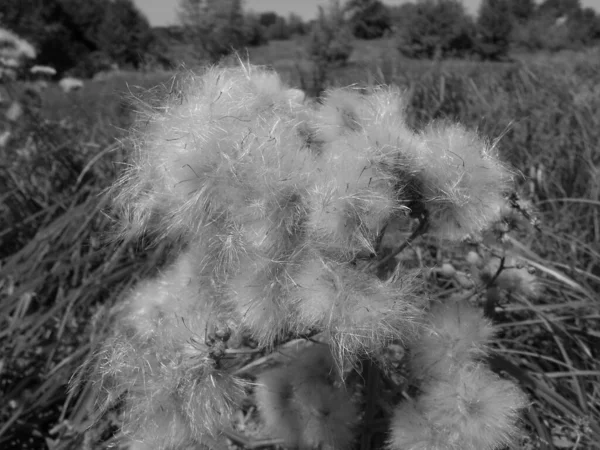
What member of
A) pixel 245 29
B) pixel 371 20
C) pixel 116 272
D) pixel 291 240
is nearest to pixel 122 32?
pixel 245 29

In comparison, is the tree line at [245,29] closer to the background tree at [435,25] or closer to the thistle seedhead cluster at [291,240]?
the background tree at [435,25]

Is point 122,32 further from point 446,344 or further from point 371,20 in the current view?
point 446,344

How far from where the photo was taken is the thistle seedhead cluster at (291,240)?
679 millimetres

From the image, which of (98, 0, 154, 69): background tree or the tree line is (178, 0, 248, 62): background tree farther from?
(98, 0, 154, 69): background tree

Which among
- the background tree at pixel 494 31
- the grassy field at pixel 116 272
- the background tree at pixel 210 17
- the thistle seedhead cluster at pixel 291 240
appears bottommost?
the background tree at pixel 494 31

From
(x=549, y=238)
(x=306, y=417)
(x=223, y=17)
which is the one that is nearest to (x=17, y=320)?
(x=306, y=417)

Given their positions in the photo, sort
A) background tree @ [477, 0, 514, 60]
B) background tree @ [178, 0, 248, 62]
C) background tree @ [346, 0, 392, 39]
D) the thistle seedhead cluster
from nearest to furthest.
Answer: the thistle seedhead cluster < background tree @ [178, 0, 248, 62] < background tree @ [477, 0, 514, 60] < background tree @ [346, 0, 392, 39]

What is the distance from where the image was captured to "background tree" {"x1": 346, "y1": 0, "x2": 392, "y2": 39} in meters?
34.6

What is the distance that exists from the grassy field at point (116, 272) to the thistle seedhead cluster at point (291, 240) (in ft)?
0.69

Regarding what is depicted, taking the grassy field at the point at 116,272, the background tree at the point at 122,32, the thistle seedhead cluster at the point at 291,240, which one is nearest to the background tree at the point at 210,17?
the background tree at the point at 122,32

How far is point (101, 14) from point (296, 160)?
39.6 metres

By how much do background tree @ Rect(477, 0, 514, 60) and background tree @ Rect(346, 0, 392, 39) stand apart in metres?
9.58

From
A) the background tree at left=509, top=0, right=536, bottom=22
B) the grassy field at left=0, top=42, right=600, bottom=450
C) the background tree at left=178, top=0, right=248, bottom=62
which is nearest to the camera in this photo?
the grassy field at left=0, top=42, right=600, bottom=450

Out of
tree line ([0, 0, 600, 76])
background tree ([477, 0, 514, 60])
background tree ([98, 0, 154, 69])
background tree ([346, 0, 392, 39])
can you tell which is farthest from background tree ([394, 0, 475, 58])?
background tree ([98, 0, 154, 69])
